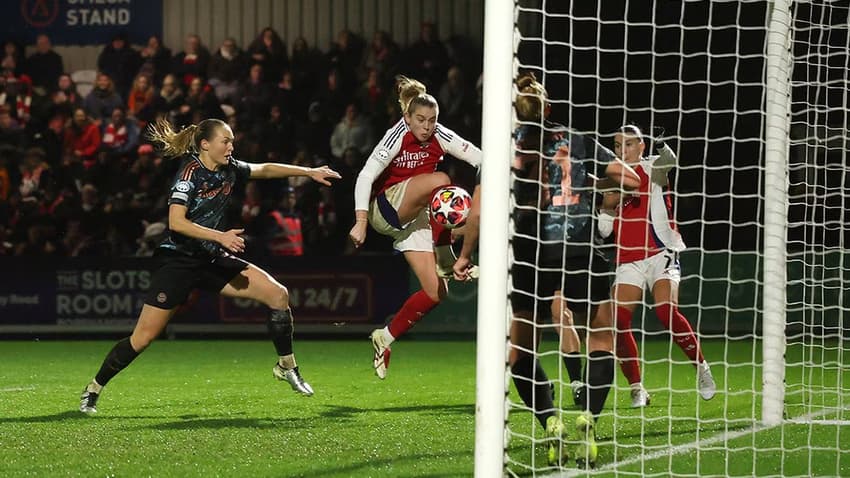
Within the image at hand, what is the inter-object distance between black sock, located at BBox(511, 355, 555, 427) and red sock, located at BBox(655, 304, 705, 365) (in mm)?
2069

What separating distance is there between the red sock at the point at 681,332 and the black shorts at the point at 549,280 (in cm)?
196

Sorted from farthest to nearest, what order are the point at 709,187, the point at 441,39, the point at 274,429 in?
the point at 441,39, the point at 709,187, the point at 274,429

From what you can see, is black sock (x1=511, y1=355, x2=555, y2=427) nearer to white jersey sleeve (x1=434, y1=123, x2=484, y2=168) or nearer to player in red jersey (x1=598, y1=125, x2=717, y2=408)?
player in red jersey (x1=598, y1=125, x2=717, y2=408)

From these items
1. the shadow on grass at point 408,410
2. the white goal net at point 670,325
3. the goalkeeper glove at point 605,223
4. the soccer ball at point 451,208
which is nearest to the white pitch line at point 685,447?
the white goal net at point 670,325

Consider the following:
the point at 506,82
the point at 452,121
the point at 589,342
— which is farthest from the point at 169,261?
the point at 452,121

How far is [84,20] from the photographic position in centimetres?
1873

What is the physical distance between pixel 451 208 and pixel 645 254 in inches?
45.5

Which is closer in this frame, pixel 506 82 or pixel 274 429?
pixel 506 82

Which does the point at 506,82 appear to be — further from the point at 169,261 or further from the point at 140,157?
the point at 140,157

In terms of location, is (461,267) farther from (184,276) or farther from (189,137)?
(189,137)

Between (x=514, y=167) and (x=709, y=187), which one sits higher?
(x=514, y=167)

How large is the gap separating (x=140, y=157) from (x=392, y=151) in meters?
8.92

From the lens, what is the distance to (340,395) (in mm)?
8438

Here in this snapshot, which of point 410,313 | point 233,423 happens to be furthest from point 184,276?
point 410,313
